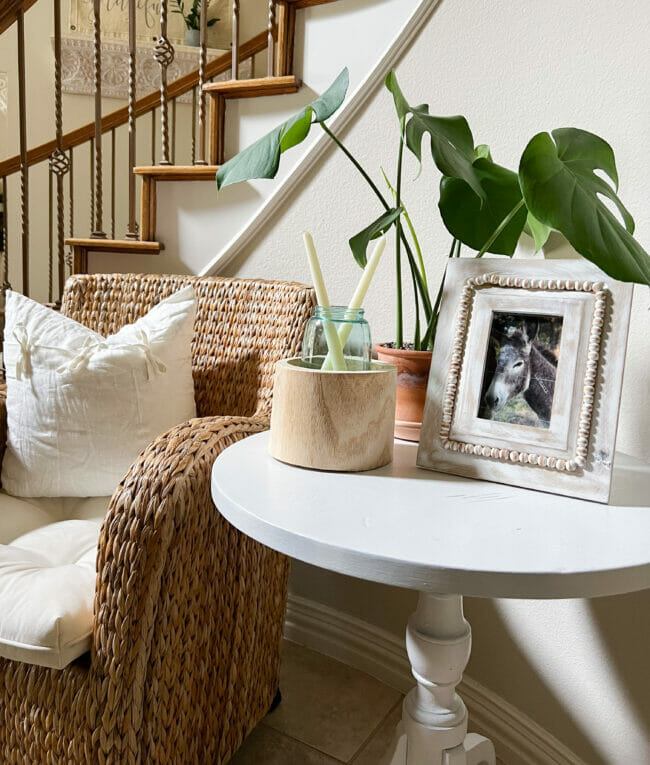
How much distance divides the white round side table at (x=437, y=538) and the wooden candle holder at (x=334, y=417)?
0.02 metres

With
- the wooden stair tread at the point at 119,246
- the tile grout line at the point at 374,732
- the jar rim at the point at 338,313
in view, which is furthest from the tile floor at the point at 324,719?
the wooden stair tread at the point at 119,246

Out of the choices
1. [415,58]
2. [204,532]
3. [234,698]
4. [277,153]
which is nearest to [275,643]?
[234,698]

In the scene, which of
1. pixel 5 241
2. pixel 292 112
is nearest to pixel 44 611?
pixel 292 112

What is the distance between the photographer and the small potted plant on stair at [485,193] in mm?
664

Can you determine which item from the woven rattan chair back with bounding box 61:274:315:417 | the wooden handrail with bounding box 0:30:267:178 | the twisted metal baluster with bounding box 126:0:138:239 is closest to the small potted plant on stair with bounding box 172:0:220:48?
the wooden handrail with bounding box 0:30:267:178

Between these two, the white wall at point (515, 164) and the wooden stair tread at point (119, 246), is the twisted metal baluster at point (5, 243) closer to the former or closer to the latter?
the wooden stair tread at point (119, 246)

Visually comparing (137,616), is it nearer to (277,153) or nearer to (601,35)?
(277,153)

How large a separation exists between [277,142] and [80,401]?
0.63m

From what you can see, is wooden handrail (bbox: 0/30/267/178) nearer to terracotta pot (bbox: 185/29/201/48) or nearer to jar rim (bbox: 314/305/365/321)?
terracotta pot (bbox: 185/29/201/48)

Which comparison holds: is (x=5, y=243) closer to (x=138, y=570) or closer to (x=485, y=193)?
(x=138, y=570)

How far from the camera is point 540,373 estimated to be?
2.56 ft

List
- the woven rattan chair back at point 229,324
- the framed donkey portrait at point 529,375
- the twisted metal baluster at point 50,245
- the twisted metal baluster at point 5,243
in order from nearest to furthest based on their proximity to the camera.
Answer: the framed donkey portrait at point 529,375
the woven rattan chair back at point 229,324
the twisted metal baluster at point 5,243
the twisted metal baluster at point 50,245

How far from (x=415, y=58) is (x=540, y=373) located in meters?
0.80

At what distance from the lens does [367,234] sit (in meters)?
0.89
